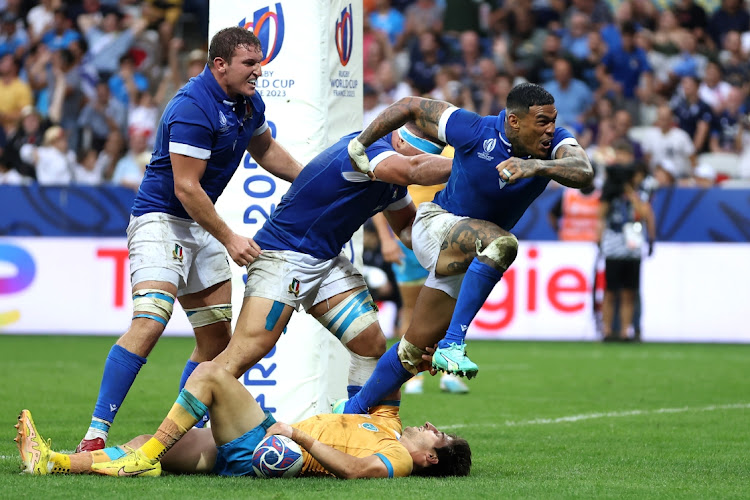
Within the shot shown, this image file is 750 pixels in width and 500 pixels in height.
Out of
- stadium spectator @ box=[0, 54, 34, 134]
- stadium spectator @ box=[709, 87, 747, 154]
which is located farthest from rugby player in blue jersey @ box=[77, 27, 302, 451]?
stadium spectator @ box=[0, 54, 34, 134]

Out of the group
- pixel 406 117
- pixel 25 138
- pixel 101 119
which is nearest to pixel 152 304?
pixel 406 117

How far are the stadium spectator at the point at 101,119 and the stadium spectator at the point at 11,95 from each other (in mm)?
1131

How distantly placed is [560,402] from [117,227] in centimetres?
790

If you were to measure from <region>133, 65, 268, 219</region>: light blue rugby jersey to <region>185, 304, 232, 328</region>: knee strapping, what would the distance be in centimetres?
60

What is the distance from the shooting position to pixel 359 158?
6.89 metres

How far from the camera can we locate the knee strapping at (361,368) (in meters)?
7.30

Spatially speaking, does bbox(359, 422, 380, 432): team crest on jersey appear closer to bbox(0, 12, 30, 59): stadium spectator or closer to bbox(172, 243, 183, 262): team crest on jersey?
bbox(172, 243, 183, 262): team crest on jersey

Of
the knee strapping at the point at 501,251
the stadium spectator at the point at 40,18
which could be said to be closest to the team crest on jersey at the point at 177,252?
the knee strapping at the point at 501,251

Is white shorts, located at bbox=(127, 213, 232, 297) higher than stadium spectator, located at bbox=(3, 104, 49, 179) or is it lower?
lower

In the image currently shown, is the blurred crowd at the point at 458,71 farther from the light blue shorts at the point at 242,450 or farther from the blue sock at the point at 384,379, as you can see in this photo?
the light blue shorts at the point at 242,450

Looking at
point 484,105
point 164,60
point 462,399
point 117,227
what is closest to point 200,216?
point 462,399

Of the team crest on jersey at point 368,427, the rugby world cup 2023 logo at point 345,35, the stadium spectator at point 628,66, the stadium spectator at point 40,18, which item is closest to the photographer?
the team crest on jersey at point 368,427

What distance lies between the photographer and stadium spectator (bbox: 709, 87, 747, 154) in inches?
709

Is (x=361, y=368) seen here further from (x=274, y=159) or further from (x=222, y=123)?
(x=222, y=123)
